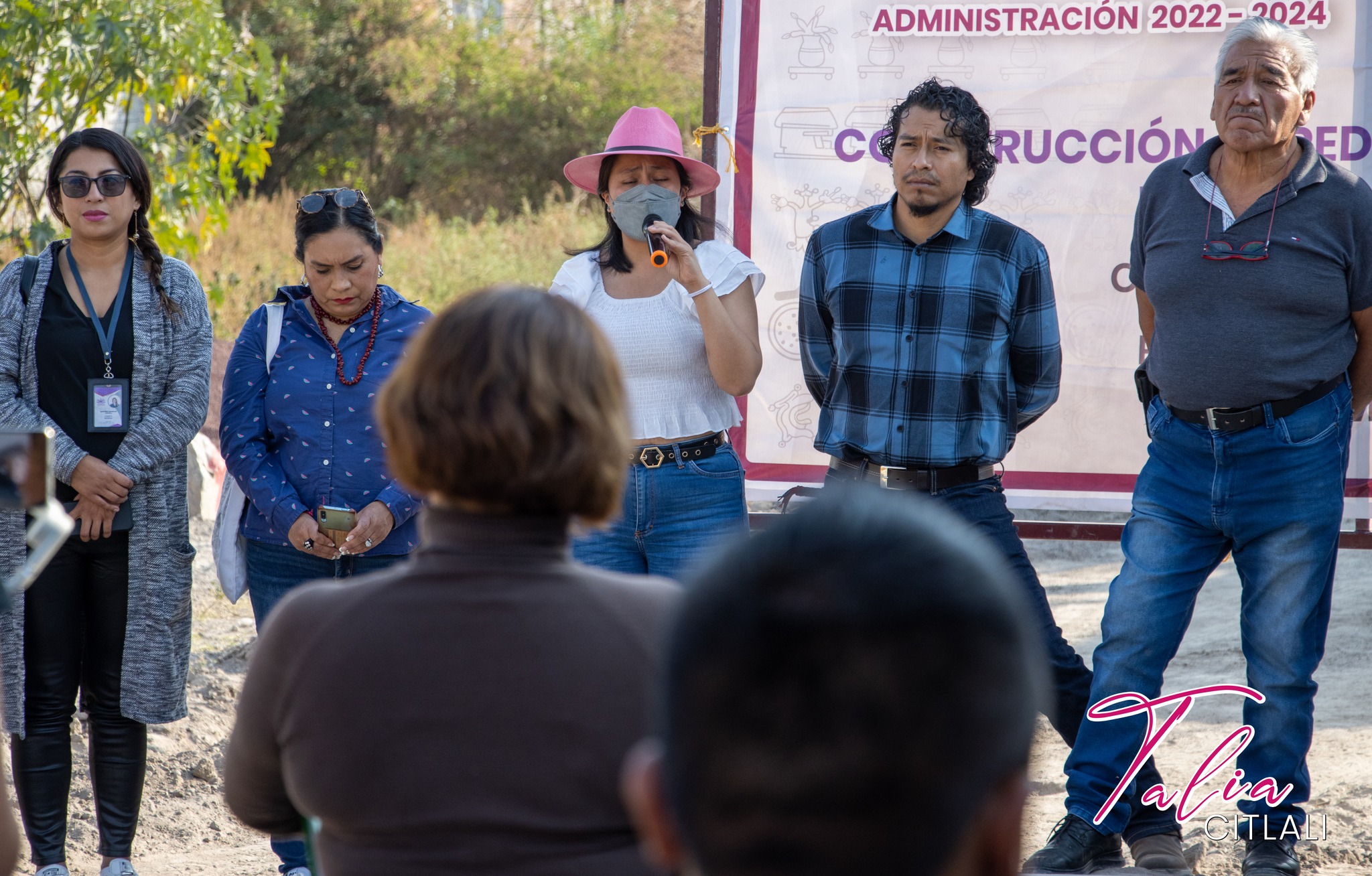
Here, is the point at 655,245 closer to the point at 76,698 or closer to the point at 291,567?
the point at 291,567

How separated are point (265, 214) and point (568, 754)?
563 inches

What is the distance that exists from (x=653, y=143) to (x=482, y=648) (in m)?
2.68

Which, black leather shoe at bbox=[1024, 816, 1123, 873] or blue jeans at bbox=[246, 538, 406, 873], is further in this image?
blue jeans at bbox=[246, 538, 406, 873]

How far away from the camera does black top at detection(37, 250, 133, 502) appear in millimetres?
3658

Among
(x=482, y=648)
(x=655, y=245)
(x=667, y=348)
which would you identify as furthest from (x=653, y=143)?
(x=482, y=648)

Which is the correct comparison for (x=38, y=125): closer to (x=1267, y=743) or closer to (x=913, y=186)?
(x=913, y=186)

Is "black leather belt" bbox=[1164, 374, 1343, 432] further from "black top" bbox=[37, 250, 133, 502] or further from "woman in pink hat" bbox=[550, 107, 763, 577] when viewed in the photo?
"black top" bbox=[37, 250, 133, 502]

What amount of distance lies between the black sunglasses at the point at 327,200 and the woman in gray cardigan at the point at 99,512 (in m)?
0.48

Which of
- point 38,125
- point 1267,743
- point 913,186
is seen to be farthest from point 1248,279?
point 38,125

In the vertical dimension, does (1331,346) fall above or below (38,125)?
below

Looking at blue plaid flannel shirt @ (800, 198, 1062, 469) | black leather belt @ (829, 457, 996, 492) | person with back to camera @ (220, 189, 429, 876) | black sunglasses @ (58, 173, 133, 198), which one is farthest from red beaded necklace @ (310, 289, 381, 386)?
black leather belt @ (829, 457, 996, 492)

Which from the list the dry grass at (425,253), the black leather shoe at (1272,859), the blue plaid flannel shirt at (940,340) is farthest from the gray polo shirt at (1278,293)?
the dry grass at (425,253)

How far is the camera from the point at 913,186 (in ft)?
12.3

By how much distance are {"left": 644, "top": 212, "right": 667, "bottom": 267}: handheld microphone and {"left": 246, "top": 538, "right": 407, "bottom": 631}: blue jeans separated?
42.2 inches
